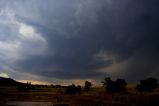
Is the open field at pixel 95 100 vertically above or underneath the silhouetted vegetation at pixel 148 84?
underneath

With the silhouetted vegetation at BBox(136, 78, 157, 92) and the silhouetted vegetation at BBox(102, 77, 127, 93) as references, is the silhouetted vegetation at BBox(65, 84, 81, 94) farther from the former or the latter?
the silhouetted vegetation at BBox(136, 78, 157, 92)

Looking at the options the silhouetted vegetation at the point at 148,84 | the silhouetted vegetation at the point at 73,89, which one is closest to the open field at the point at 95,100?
the silhouetted vegetation at the point at 148,84

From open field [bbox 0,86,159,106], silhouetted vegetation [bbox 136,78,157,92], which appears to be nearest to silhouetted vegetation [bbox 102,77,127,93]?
silhouetted vegetation [bbox 136,78,157,92]

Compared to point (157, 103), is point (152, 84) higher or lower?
higher

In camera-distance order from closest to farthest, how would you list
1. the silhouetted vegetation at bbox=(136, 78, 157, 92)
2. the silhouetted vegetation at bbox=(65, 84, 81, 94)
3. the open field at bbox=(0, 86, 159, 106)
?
the open field at bbox=(0, 86, 159, 106) → the silhouetted vegetation at bbox=(136, 78, 157, 92) → the silhouetted vegetation at bbox=(65, 84, 81, 94)

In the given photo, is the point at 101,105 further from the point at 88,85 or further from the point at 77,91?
the point at 88,85

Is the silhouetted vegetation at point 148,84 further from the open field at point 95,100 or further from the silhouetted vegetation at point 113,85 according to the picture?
the open field at point 95,100

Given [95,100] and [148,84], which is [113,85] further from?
[95,100]

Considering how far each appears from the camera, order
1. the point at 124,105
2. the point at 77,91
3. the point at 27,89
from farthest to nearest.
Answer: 1. the point at 27,89
2. the point at 77,91
3. the point at 124,105

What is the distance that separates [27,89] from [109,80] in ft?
192

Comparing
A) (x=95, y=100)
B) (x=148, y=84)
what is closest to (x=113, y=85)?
(x=148, y=84)

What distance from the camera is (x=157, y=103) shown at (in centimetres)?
4509

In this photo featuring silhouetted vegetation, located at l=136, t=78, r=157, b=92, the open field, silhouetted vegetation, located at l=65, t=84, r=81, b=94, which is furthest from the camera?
silhouetted vegetation, located at l=65, t=84, r=81, b=94

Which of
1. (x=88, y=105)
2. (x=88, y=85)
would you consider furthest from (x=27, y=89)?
(x=88, y=105)
